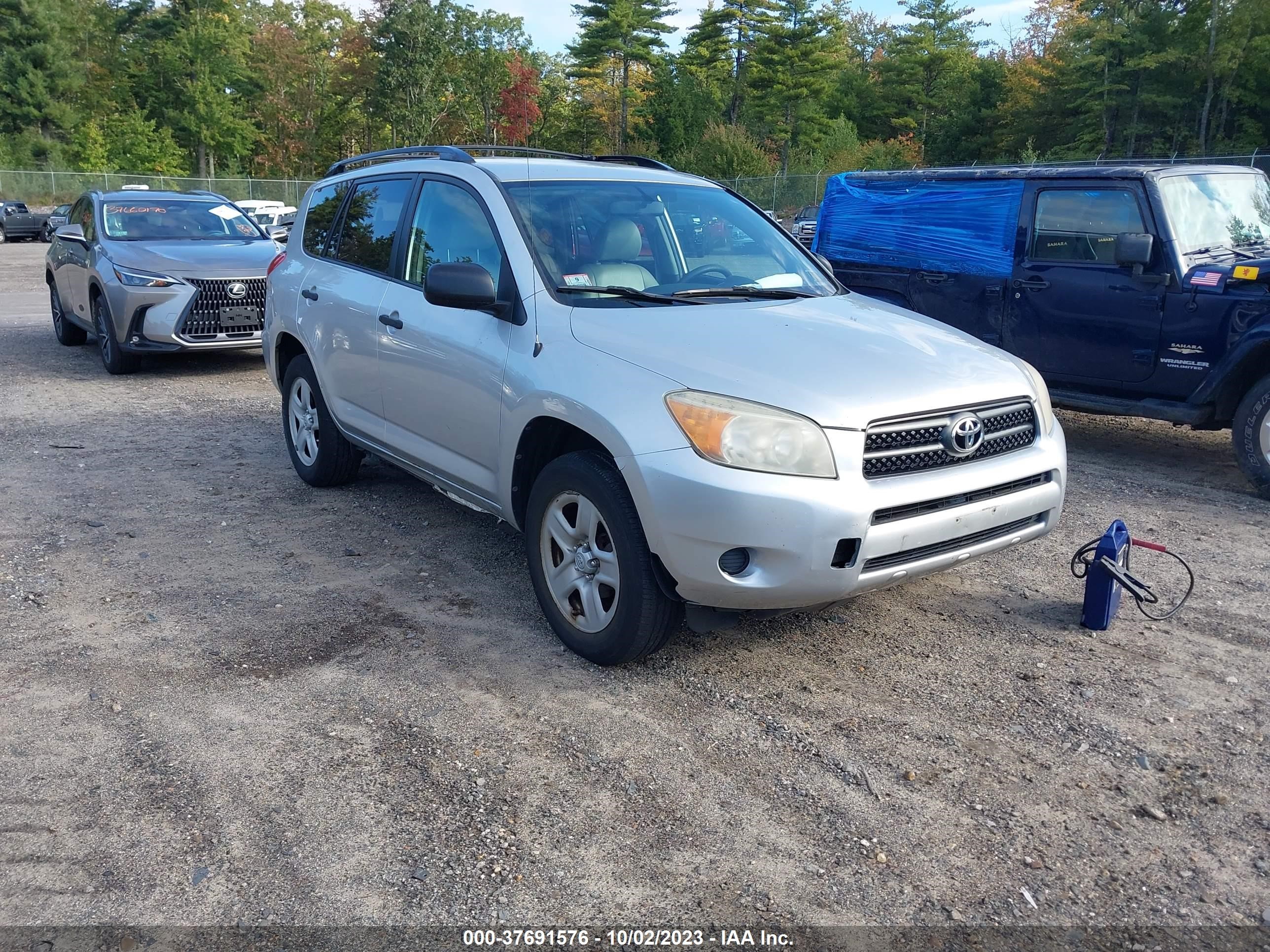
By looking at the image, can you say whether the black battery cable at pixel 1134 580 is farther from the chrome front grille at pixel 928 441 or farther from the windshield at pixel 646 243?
the windshield at pixel 646 243

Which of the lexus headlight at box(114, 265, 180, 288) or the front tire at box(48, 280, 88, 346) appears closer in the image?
the lexus headlight at box(114, 265, 180, 288)

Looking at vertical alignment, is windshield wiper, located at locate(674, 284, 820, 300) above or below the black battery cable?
above

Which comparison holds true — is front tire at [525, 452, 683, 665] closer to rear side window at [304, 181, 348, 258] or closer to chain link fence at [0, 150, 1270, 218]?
rear side window at [304, 181, 348, 258]

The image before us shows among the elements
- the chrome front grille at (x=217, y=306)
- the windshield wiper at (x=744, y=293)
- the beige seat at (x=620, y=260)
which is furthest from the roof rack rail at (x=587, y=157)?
the chrome front grille at (x=217, y=306)

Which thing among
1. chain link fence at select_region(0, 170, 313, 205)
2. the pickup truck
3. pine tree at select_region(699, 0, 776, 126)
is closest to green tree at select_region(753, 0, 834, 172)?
pine tree at select_region(699, 0, 776, 126)

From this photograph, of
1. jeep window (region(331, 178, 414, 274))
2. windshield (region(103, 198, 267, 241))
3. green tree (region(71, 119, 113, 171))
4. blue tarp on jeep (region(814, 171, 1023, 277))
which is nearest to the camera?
jeep window (region(331, 178, 414, 274))

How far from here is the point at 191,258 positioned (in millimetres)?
10188

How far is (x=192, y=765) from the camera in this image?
3348 millimetres

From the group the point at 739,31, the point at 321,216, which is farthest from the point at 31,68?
the point at 321,216

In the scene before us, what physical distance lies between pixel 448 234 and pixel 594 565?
1868 mm

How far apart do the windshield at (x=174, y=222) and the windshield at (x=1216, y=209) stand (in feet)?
28.5

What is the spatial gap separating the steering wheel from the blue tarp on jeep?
3.77 meters

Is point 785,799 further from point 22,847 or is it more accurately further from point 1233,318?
point 1233,318

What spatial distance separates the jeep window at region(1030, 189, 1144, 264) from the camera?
705cm
